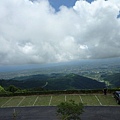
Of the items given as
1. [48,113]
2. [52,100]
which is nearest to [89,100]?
[52,100]

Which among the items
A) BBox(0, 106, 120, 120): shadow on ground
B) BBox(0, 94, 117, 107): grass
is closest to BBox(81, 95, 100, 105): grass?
BBox(0, 94, 117, 107): grass

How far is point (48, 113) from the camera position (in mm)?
28016

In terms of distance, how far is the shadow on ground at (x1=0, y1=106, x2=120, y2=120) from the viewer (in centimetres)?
2630

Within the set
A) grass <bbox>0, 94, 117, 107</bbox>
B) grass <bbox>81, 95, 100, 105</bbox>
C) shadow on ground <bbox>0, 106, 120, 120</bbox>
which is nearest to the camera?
shadow on ground <bbox>0, 106, 120, 120</bbox>

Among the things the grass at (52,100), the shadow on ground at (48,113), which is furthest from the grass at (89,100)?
the shadow on ground at (48,113)

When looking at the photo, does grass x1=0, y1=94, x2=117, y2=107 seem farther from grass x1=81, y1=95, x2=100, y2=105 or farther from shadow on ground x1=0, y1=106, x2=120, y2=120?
shadow on ground x1=0, y1=106, x2=120, y2=120

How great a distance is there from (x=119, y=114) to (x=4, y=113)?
1512cm

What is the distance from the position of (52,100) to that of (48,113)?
22.0ft

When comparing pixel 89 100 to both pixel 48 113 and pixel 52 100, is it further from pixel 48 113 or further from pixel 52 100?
pixel 48 113

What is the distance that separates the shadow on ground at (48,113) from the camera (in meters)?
26.3

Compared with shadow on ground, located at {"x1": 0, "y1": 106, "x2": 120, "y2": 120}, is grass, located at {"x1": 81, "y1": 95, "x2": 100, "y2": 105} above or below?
above

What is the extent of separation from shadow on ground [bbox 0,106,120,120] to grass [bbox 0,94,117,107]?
1.97 metres

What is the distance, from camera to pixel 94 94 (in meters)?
37.7

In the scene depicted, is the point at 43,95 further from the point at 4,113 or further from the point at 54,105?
the point at 4,113
